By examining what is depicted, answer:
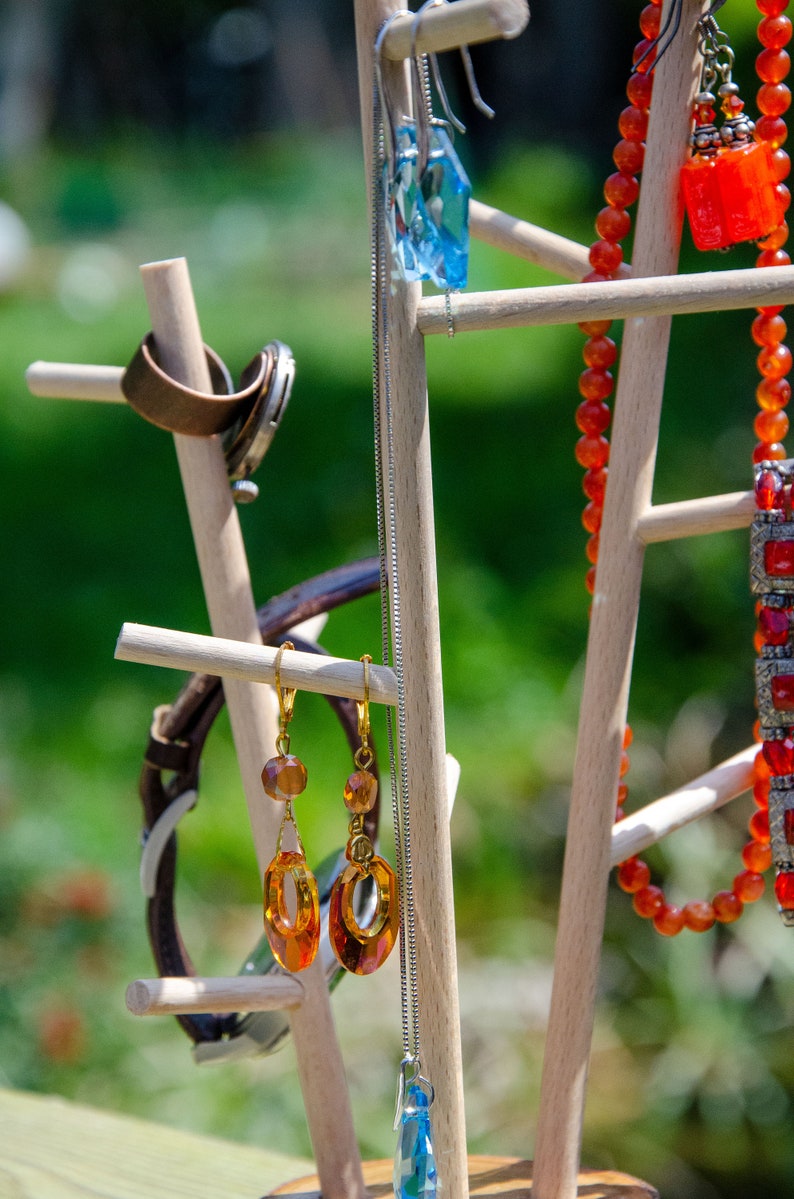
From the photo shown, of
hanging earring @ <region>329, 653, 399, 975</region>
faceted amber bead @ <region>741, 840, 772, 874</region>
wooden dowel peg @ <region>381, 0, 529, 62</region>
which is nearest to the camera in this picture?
wooden dowel peg @ <region>381, 0, 529, 62</region>

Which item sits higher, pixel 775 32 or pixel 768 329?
pixel 775 32

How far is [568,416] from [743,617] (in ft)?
1.89

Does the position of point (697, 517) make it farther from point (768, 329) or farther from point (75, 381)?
→ point (75, 381)

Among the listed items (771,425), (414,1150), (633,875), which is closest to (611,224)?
(771,425)

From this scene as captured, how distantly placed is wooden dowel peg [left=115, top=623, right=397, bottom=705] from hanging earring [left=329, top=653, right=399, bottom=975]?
0.07 feet

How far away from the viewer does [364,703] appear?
0.52m

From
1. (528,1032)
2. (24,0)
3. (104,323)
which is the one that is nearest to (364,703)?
(528,1032)

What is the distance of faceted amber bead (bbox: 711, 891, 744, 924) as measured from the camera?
0.64 metres

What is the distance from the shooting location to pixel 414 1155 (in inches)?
21.4

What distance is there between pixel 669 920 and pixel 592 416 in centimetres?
26

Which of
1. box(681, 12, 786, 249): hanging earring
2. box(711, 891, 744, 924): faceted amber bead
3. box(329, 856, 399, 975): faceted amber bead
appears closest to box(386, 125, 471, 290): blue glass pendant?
box(681, 12, 786, 249): hanging earring

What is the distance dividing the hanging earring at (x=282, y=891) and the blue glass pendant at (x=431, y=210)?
187 mm

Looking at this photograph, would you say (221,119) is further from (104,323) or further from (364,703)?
(364,703)

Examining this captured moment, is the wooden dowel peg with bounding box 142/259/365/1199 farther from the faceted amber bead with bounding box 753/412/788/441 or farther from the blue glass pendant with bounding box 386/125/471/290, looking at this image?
the faceted amber bead with bounding box 753/412/788/441
